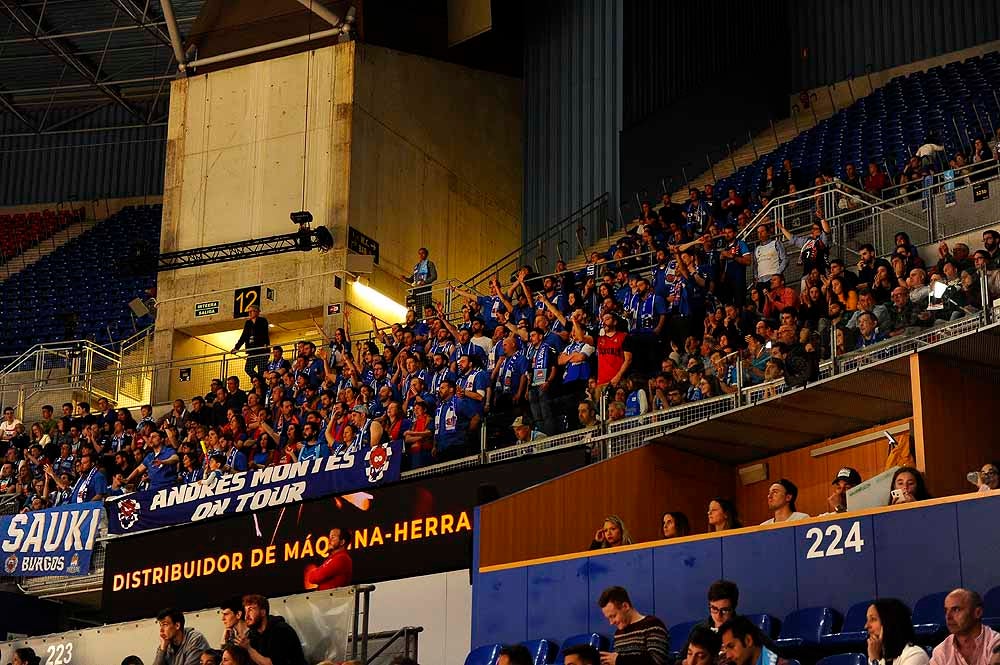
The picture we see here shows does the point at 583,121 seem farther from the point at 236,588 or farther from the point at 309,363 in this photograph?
the point at 236,588

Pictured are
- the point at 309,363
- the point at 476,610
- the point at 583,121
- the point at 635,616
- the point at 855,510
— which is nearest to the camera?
the point at 635,616

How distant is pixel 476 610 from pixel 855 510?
316cm

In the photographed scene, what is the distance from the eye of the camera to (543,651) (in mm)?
9664

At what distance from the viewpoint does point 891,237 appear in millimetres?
14281

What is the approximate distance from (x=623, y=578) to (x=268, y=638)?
2.60 metres

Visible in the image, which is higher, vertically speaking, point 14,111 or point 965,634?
point 14,111

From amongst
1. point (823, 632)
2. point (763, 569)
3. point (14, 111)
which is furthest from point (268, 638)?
point (14, 111)

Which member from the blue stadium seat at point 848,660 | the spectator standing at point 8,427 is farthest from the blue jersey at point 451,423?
the spectator standing at point 8,427

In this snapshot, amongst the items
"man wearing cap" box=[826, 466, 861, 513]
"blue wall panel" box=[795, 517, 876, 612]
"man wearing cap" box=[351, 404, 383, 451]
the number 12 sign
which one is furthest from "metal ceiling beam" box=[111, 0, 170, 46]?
"blue wall panel" box=[795, 517, 876, 612]

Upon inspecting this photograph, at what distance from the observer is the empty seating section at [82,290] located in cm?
2733

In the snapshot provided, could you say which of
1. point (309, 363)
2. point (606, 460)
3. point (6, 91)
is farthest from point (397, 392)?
point (6, 91)

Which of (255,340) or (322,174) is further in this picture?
(322,174)

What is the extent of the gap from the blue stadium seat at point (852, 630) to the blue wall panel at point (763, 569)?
805 mm

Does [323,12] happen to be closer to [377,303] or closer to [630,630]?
[377,303]
